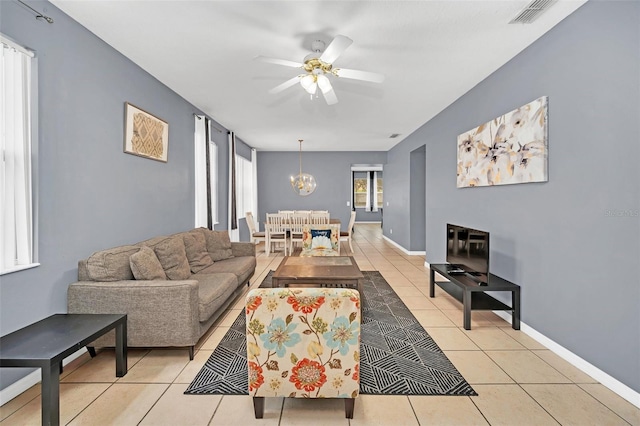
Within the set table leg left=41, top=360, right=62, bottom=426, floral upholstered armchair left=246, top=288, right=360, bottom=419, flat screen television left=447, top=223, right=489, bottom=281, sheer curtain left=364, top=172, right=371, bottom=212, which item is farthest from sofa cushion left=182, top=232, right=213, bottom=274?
sheer curtain left=364, top=172, right=371, bottom=212

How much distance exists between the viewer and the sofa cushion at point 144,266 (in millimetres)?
2463

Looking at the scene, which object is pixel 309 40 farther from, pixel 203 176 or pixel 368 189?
pixel 368 189

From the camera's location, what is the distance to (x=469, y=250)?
10.8 feet

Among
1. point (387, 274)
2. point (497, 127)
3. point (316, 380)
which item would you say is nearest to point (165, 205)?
point (316, 380)

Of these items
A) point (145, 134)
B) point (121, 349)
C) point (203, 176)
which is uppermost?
point (145, 134)

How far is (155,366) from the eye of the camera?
2270mm

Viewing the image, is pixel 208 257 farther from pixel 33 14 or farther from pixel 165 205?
pixel 33 14

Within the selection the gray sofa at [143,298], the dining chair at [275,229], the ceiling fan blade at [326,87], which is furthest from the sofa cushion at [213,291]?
the dining chair at [275,229]

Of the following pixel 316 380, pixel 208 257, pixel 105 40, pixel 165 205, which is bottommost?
pixel 316 380

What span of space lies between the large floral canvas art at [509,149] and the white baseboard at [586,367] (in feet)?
4.58

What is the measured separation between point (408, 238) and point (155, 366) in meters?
5.53

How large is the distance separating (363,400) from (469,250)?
2.12 m

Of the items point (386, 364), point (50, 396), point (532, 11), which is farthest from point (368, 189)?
point (50, 396)

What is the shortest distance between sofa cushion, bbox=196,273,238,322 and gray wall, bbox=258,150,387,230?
6.03 metres
